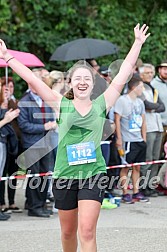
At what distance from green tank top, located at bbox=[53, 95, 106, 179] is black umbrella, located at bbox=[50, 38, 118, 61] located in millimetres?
5575

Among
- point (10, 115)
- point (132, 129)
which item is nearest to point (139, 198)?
point (132, 129)

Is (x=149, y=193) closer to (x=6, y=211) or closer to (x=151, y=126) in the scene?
(x=151, y=126)

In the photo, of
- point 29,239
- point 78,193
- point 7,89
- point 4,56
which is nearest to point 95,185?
point 78,193

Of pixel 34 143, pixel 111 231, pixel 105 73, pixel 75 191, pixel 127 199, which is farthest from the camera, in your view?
pixel 105 73

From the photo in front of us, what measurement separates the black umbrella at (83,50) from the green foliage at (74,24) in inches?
108

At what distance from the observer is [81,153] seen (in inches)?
212

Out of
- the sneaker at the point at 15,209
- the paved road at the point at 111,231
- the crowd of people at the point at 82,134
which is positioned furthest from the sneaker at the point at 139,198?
the sneaker at the point at 15,209

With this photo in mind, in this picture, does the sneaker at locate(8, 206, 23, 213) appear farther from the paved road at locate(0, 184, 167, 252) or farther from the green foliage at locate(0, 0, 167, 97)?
the green foliage at locate(0, 0, 167, 97)

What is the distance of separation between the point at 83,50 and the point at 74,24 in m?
3.82

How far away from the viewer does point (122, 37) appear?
15.5 m

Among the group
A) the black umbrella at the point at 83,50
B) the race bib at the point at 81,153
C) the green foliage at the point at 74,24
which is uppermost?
the green foliage at the point at 74,24

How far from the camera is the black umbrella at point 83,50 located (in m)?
11.2

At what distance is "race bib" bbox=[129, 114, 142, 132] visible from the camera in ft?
32.3

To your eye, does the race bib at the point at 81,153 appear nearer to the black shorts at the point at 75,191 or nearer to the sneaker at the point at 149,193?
the black shorts at the point at 75,191
